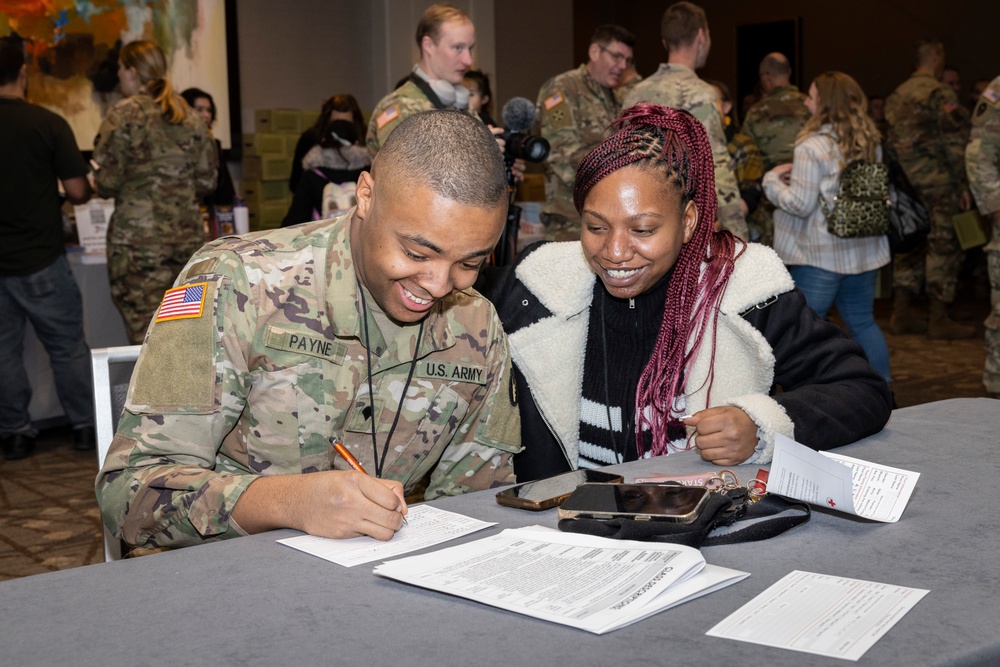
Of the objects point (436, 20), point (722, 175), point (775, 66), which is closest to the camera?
point (436, 20)

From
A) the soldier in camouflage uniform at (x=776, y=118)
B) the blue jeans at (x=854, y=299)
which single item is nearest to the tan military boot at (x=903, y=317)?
the soldier in camouflage uniform at (x=776, y=118)

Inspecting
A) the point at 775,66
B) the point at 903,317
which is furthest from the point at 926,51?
the point at 903,317

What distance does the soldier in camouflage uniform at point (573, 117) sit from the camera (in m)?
4.45

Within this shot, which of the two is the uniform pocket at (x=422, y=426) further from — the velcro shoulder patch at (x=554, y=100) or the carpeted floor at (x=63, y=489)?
the velcro shoulder patch at (x=554, y=100)

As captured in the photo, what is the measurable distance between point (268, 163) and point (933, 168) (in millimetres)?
4422

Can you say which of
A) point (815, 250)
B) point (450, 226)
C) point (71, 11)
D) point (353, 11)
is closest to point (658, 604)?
point (450, 226)

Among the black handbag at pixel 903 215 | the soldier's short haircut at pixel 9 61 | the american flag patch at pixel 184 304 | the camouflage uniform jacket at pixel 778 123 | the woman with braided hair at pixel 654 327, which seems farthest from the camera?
the camouflage uniform jacket at pixel 778 123

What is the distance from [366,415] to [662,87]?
8.70 feet

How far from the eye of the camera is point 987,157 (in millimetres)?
4328

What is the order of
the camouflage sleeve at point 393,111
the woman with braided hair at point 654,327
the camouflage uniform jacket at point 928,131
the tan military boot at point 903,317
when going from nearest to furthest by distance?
the woman with braided hair at point 654,327 → the camouflage sleeve at point 393,111 → the camouflage uniform jacket at point 928,131 → the tan military boot at point 903,317

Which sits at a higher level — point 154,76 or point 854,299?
point 154,76

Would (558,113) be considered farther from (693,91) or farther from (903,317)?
(903,317)

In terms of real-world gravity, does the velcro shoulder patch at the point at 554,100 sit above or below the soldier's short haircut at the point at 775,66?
below

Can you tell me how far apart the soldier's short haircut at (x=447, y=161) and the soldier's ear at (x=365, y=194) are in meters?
0.03
